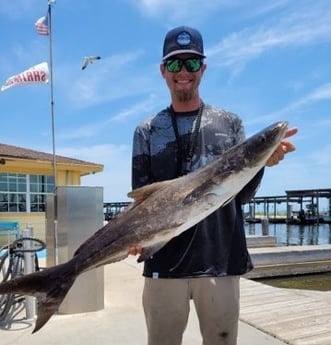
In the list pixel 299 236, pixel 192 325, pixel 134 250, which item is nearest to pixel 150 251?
pixel 134 250

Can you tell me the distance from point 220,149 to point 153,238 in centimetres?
64

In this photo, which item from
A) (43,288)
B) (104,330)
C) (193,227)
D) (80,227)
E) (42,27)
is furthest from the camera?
(42,27)

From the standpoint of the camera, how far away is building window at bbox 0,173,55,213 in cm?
1520

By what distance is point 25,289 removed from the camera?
2.11m

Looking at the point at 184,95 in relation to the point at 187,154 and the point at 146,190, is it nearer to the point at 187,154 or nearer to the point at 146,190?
the point at 187,154

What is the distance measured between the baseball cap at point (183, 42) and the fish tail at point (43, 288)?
1.28m

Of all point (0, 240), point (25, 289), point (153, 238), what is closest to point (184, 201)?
point (153, 238)

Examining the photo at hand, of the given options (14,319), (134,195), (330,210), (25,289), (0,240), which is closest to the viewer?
(25,289)

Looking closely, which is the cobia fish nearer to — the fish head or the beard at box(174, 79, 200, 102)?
the fish head

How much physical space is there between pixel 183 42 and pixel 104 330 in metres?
3.26

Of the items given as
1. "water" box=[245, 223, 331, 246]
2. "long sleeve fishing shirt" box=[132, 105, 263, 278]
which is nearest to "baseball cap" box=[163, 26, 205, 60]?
"long sleeve fishing shirt" box=[132, 105, 263, 278]

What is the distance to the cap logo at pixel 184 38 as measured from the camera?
2.51 m

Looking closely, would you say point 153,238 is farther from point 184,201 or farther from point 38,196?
point 38,196

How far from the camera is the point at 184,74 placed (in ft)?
8.28
